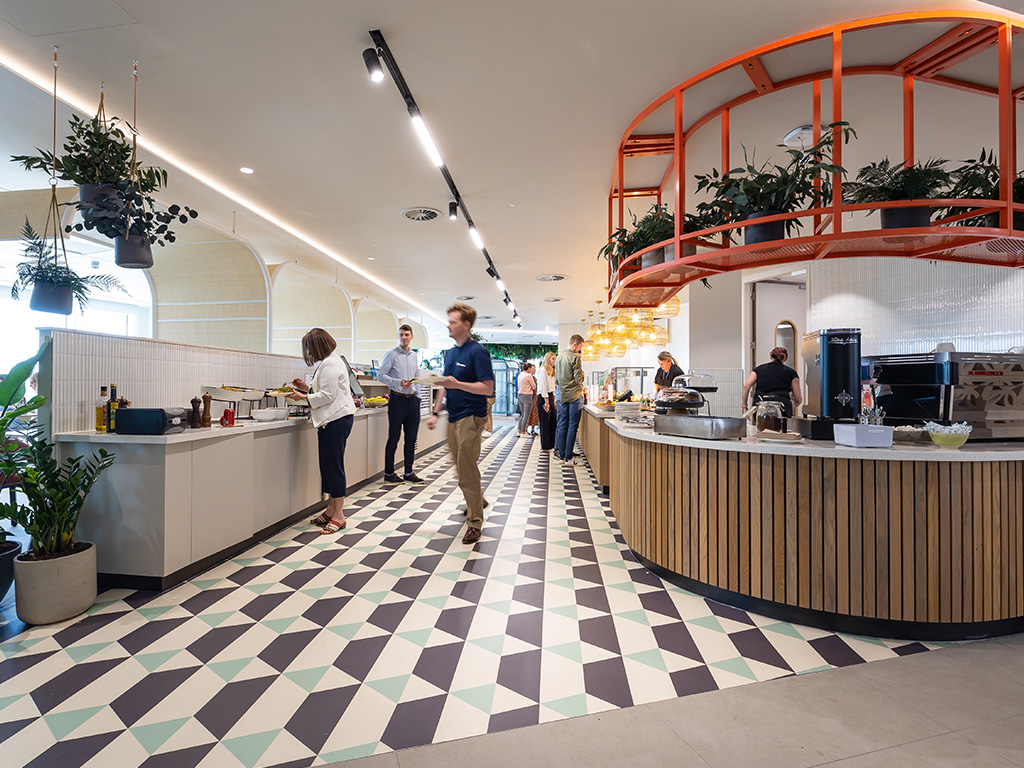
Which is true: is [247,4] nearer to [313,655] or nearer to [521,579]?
[313,655]

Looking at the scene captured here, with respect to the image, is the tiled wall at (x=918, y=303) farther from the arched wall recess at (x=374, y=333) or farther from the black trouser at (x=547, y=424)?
the arched wall recess at (x=374, y=333)

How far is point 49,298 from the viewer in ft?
11.0

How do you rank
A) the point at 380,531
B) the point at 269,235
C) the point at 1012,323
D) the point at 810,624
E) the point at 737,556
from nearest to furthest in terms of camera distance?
the point at 810,624, the point at 737,556, the point at 380,531, the point at 1012,323, the point at 269,235

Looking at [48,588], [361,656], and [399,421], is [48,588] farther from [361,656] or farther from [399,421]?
[399,421]

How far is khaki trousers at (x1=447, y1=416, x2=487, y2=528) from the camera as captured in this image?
3859mm

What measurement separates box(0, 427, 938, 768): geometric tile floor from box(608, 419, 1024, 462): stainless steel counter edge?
902 mm

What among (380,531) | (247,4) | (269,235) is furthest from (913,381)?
(269,235)

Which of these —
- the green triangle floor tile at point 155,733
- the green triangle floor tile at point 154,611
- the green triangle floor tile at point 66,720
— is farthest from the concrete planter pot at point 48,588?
the green triangle floor tile at point 155,733

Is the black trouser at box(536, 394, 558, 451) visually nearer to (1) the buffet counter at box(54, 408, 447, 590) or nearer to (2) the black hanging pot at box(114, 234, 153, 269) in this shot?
(1) the buffet counter at box(54, 408, 447, 590)

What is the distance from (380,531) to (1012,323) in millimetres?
6122

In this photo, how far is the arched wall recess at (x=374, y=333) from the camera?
11.4m

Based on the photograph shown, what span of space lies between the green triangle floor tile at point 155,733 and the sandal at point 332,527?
229 cm

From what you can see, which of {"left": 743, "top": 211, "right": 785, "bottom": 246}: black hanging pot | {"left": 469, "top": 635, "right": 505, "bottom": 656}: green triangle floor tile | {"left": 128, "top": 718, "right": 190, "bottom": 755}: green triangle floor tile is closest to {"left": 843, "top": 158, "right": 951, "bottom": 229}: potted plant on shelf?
{"left": 743, "top": 211, "right": 785, "bottom": 246}: black hanging pot

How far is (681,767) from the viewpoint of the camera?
1555mm
